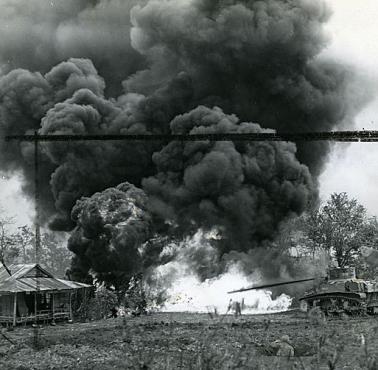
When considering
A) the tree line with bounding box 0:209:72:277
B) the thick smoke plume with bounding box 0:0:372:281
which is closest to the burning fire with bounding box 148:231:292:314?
the thick smoke plume with bounding box 0:0:372:281

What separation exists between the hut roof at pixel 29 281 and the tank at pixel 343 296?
1078 centimetres

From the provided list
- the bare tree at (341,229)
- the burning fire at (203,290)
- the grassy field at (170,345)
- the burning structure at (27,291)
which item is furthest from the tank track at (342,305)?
the bare tree at (341,229)

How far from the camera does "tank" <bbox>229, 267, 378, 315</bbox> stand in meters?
30.6

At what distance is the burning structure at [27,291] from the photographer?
102ft

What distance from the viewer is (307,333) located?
2172 cm

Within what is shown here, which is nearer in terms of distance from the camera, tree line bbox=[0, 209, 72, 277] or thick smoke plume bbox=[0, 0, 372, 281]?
thick smoke plume bbox=[0, 0, 372, 281]

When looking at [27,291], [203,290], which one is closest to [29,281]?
[27,291]

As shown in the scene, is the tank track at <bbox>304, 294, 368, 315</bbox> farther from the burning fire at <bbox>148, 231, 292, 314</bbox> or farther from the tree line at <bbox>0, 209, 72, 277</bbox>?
the tree line at <bbox>0, 209, 72, 277</bbox>

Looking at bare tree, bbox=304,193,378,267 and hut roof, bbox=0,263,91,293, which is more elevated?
bare tree, bbox=304,193,378,267

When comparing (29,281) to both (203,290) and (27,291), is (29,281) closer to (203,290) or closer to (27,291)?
(27,291)

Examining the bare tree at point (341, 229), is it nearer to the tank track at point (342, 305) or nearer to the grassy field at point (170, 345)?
the tank track at point (342, 305)

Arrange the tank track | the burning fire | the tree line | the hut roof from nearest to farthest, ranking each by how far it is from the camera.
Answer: the tank track → the hut roof → the burning fire → the tree line

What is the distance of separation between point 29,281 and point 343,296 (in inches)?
656

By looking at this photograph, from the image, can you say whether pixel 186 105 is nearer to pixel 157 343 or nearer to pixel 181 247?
pixel 181 247
